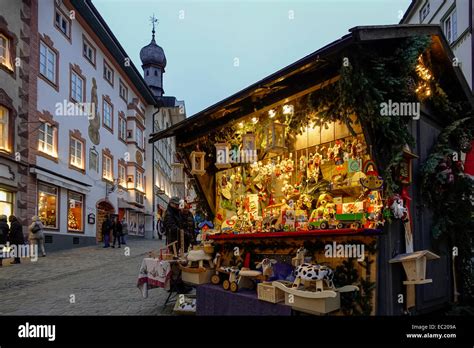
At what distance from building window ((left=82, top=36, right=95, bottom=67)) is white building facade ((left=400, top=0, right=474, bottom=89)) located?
1922cm

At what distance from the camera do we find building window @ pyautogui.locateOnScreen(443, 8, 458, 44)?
22.3m

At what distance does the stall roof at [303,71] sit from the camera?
527 centimetres

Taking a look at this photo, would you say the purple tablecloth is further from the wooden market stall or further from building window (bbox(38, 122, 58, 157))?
building window (bbox(38, 122, 58, 157))

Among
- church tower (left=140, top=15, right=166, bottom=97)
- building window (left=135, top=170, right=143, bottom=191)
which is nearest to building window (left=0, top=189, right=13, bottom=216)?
building window (left=135, top=170, right=143, bottom=191)

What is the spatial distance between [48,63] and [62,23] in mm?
3183

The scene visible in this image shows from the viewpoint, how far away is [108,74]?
28.3 meters

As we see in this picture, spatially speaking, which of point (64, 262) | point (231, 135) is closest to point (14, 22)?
point (64, 262)

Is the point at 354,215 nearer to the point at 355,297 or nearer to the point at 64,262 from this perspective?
the point at 355,297

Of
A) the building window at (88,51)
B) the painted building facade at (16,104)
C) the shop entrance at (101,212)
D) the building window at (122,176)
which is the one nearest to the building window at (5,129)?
the painted building facade at (16,104)

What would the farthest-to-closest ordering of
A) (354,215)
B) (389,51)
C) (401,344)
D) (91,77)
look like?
1. (91,77)
2. (389,51)
3. (354,215)
4. (401,344)

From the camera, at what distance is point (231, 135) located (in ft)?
29.1

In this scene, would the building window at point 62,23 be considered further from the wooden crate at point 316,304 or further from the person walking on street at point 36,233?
the wooden crate at point 316,304

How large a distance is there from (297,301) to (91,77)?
2342 centimetres

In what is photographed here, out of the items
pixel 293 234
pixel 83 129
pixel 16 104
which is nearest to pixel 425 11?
pixel 83 129
